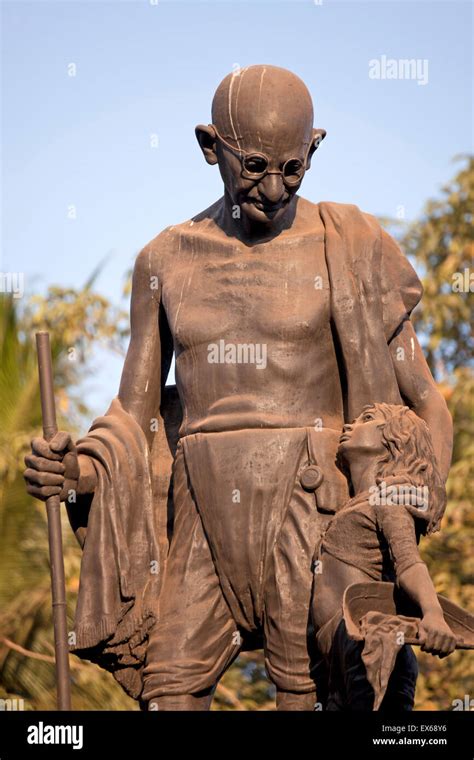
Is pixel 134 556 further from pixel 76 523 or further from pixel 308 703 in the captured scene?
pixel 308 703

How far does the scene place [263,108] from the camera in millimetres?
8516

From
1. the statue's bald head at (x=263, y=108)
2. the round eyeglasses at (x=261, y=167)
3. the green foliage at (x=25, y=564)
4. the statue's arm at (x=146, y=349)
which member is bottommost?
the green foliage at (x=25, y=564)

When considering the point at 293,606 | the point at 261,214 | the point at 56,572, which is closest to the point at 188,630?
the point at 293,606

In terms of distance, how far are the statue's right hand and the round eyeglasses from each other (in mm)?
1592

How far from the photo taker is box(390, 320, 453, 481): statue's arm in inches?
346

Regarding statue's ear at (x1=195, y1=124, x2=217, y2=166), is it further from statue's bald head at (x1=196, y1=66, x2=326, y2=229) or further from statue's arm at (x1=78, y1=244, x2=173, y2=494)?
statue's arm at (x1=78, y1=244, x2=173, y2=494)

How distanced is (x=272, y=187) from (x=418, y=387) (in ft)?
4.23

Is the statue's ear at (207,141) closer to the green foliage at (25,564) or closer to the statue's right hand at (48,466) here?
the statue's right hand at (48,466)

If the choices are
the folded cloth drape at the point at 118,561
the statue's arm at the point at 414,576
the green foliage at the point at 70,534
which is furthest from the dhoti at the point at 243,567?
the green foliage at the point at 70,534

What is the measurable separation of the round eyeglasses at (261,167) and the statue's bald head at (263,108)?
0.05 meters

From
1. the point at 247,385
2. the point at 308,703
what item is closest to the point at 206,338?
the point at 247,385

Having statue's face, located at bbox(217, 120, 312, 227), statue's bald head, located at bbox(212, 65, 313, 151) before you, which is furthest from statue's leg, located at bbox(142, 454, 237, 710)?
statue's bald head, located at bbox(212, 65, 313, 151)

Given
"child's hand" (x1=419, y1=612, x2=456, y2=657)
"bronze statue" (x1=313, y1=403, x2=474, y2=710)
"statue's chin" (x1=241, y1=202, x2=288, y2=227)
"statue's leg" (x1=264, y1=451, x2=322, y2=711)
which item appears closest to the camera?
"child's hand" (x1=419, y1=612, x2=456, y2=657)

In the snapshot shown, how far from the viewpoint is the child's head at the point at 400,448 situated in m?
8.30
